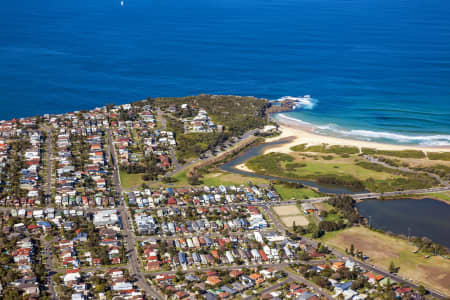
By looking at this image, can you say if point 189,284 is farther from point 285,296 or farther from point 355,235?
point 355,235

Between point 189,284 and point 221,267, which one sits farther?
point 221,267

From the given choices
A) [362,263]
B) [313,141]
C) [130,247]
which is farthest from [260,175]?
[130,247]

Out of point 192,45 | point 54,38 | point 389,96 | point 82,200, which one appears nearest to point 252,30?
point 192,45

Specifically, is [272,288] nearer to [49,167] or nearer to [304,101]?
[49,167]

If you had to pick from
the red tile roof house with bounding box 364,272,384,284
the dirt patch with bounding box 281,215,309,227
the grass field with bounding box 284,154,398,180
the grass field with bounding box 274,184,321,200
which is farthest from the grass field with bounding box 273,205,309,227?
the grass field with bounding box 284,154,398,180

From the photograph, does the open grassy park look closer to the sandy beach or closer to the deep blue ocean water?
the sandy beach

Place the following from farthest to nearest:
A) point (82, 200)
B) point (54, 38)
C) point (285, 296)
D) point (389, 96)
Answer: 1. point (54, 38)
2. point (389, 96)
3. point (82, 200)
4. point (285, 296)
